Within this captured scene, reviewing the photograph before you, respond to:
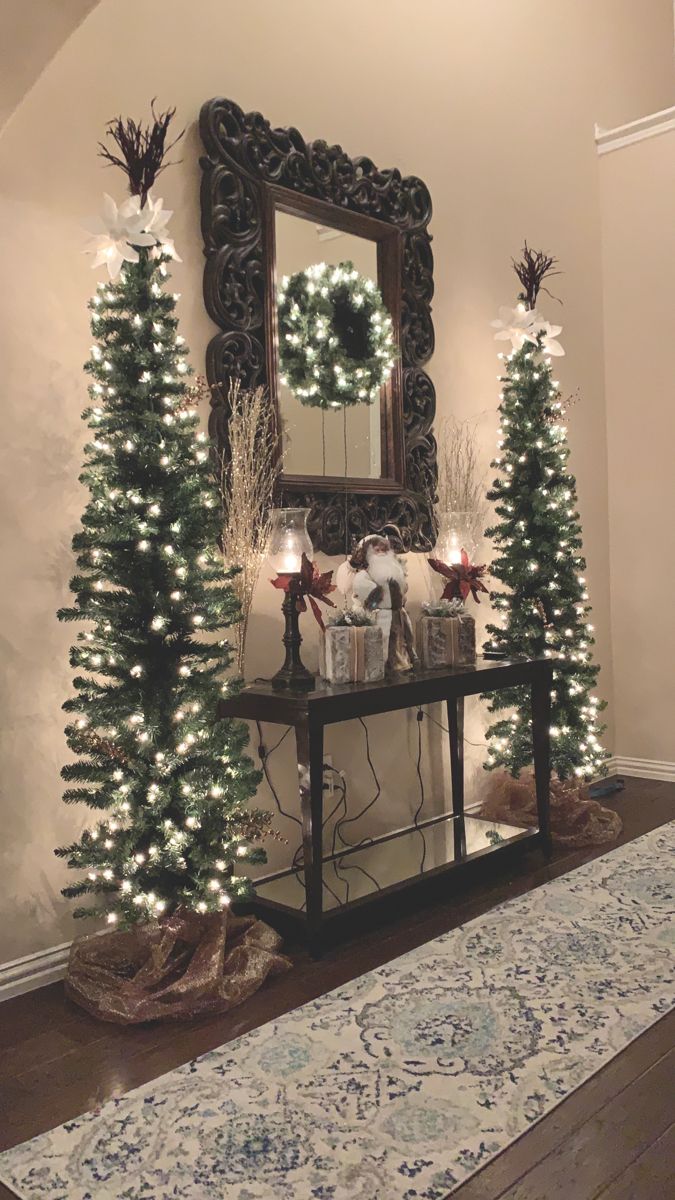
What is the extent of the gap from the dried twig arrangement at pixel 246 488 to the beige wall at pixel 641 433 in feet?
8.44

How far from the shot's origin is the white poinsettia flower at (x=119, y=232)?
2.60 meters

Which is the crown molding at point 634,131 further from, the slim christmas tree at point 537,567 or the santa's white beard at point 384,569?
the santa's white beard at point 384,569

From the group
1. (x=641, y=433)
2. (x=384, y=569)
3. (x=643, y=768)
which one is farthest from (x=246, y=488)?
(x=643, y=768)

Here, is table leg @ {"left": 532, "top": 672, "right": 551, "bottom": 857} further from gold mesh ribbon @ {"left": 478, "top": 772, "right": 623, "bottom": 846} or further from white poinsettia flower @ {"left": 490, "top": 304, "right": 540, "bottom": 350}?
white poinsettia flower @ {"left": 490, "top": 304, "right": 540, "bottom": 350}

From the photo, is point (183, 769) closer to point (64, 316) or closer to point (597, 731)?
point (64, 316)

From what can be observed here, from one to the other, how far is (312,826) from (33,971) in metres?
0.89

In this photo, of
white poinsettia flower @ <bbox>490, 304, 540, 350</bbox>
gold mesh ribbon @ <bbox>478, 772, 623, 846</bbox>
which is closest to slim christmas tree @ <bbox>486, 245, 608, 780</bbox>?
white poinsettia flower @ <bbox>490, 304, 540, 350</bbox>

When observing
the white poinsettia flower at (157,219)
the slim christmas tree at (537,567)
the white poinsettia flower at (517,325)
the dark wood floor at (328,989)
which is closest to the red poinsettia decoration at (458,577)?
the slim christmas tree at (537,567)

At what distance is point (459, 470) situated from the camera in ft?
14.3

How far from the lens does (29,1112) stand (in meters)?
2.16

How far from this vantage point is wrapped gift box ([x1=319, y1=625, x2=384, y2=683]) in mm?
3195

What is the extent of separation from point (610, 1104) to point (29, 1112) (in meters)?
1.26

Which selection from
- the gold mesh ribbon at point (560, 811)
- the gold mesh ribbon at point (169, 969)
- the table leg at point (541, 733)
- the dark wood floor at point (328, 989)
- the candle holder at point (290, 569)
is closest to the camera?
the dark wood floor at point (328, 989)

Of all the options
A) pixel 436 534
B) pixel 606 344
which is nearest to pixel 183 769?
pixel 436 534
